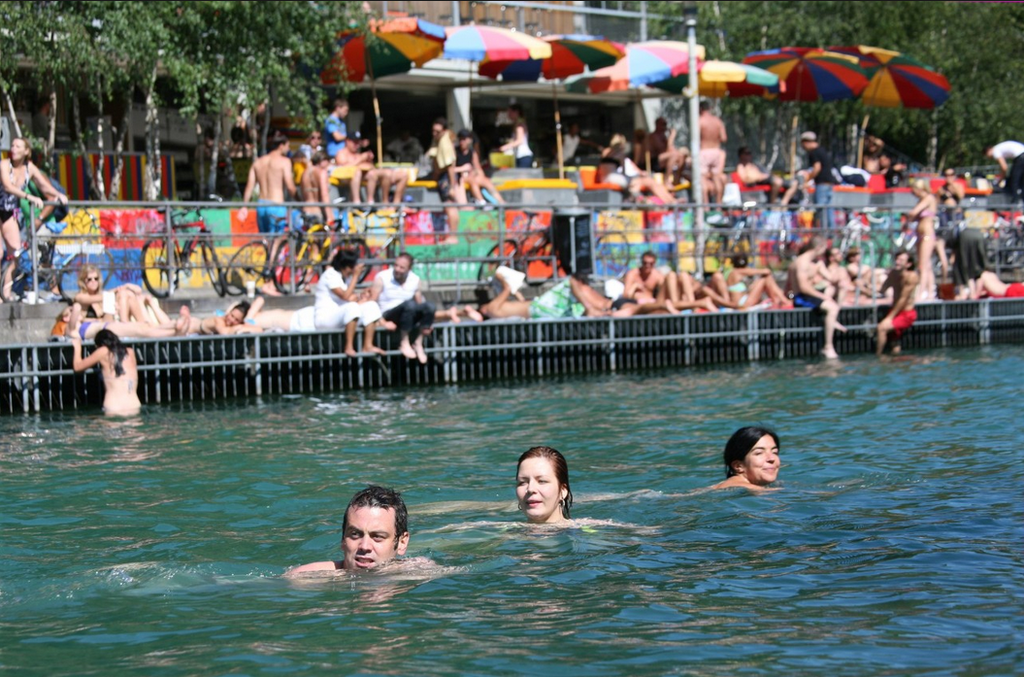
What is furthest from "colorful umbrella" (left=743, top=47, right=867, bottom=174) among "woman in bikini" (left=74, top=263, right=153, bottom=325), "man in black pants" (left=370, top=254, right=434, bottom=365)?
"woman in bikini" (left=74, top=263, right=153, bottom=325)

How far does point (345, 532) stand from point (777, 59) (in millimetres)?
25012

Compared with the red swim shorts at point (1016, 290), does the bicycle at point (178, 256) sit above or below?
above

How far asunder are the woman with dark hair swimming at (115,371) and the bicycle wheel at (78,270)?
5.19 ft

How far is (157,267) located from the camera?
715 inches

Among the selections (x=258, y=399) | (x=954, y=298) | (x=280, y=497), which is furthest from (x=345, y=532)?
(x=954, y=298)

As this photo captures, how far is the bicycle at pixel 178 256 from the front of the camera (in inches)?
712

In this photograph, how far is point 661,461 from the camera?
1222 cm

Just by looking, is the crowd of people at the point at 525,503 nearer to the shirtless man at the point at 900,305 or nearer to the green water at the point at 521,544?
the green water at the point at 521,544

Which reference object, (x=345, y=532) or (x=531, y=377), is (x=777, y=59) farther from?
(x=345, y=532)

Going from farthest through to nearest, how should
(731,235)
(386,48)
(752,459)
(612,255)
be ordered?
(386,48) < (731,235) < (612,255) < (752,459)

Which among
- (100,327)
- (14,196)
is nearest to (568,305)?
(100,327)

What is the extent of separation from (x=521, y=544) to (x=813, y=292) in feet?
43.2

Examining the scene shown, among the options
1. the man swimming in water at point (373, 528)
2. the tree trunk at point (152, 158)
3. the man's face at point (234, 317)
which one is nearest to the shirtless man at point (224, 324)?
the man's face at point (234, 317)

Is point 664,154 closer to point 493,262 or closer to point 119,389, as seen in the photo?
point 493,262
